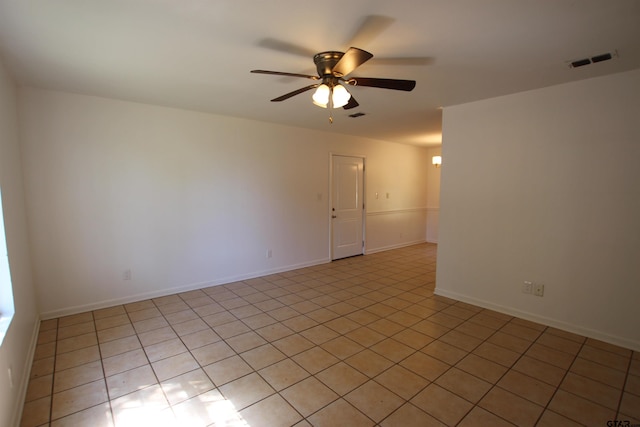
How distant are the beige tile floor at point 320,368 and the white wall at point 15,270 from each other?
0.16 metres

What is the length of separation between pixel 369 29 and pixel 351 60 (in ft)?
0.72

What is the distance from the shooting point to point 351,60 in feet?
6.04

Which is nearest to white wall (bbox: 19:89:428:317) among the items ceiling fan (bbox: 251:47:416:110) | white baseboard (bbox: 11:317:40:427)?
white baseboard (bbox: 11:317:40:427)

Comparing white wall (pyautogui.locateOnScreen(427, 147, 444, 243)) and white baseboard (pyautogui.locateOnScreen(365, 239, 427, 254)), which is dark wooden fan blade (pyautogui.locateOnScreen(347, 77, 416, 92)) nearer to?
white baseboard (pyautogui.locateOnScreen(365, 239, 427, 254))

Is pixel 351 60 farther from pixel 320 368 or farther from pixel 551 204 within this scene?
pixel 551 204

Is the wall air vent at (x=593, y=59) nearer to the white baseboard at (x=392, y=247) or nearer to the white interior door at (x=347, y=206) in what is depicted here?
the white interior door at (x=347, y=206)

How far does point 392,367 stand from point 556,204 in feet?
7.51

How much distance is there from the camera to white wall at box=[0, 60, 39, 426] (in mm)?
1718

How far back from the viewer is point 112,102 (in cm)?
335

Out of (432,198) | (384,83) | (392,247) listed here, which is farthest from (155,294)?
(432,198)

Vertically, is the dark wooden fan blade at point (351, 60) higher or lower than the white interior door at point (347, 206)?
higher

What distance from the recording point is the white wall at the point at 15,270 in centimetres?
172

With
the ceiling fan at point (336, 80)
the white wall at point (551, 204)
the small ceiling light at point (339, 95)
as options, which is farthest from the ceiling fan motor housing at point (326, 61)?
the white wall at point (551, 204)

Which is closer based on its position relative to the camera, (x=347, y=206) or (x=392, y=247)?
(x=347, y=206)
